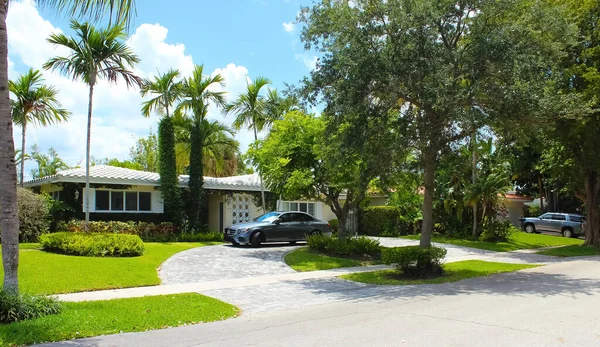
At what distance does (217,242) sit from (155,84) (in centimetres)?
794

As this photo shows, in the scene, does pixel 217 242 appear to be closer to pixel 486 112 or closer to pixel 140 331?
pixel 486 112

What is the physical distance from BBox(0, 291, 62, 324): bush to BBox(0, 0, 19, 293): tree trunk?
0.61 ft

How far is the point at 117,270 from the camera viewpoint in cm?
1296

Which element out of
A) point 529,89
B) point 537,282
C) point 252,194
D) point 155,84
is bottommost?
point 537,282

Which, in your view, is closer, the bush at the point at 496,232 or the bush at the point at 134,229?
the bush at the point at 134,229

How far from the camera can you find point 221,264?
15.6 meters

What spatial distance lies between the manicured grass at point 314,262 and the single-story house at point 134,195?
28.0 feet

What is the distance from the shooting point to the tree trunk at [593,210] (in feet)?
77.9

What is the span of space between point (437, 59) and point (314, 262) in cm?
754

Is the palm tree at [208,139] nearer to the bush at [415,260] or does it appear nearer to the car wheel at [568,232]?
the bush at [415,260]

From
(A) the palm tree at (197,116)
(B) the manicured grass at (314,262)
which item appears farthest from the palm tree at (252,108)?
(B) the manicured grass at (314,262)

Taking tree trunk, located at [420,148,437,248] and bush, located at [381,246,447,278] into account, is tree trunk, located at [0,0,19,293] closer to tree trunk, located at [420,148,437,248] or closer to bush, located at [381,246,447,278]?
bush, located at [381,246,447,278]

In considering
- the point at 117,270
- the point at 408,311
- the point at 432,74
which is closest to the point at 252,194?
the point at 117,270

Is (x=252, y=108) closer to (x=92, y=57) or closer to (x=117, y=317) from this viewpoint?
(x=92, y=57)
